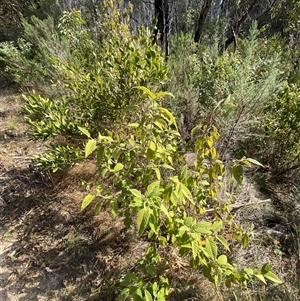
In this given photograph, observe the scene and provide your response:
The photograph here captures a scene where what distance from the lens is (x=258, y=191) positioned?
2.38 meters

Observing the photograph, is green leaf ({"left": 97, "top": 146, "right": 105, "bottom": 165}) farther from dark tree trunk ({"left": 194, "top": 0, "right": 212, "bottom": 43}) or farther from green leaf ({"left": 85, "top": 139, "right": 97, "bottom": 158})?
dark tree trunk ({"left": 194, "top": 0, "right": 212, "bottom": 43})

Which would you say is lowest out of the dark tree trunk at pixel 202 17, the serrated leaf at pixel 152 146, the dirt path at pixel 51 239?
the dirt path at pixel 51 239

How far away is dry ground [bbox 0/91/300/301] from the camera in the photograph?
1.84 metres

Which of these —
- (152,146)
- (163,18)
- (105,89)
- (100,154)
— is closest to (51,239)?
(105,89)

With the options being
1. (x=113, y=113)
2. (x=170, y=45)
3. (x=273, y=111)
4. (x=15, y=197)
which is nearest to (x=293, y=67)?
(x=273, y=111)

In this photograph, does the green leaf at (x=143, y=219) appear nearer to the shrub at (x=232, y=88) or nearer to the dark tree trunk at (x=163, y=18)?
the shrub at (x=232, y=88)

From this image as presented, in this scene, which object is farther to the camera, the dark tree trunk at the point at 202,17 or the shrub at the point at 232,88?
the dark tree trunk at the point at 202,17

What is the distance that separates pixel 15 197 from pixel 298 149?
262cm

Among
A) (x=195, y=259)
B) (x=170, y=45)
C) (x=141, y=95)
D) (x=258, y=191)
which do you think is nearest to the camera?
(x=195, y=259)

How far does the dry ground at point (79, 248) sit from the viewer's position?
6.02ft

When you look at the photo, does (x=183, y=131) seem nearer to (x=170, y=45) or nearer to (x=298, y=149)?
(x=298, y=149)

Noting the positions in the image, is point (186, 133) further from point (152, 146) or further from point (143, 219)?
point (143, 219)

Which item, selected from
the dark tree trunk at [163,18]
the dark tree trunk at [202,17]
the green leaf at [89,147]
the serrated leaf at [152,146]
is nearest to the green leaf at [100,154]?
the green leaf at [89,147]

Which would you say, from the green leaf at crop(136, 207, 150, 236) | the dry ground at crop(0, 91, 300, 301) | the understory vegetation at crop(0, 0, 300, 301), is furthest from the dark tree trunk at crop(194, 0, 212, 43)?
the green leaf at crop(136, 207, 150, 236)
